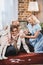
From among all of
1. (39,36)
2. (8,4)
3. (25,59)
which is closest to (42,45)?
(39,36)

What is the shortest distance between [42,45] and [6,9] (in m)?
0.58

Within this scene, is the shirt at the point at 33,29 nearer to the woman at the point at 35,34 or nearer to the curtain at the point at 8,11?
the woman at the point at 35,34

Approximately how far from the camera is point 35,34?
2004mm

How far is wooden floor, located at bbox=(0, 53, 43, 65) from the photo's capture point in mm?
1953

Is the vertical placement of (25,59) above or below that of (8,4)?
below

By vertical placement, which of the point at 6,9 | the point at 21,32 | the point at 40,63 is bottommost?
the point at 40,63

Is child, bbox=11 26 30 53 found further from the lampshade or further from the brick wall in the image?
the lampshade

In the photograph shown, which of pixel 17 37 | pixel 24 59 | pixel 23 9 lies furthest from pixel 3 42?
pixel 23 9

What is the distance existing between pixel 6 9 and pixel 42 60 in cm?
70

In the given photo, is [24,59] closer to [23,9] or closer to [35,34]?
[35,34]

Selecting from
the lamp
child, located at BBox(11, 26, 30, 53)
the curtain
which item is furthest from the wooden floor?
the lamp

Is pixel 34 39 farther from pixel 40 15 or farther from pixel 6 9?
pixel 6 9

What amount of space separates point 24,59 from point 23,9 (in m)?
0.56

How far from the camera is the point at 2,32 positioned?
192 cm
